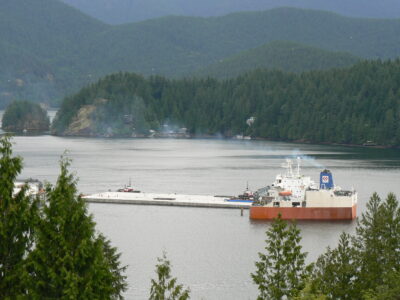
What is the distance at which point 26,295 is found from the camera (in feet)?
66.1

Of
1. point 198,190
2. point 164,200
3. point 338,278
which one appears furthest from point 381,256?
point 198,190

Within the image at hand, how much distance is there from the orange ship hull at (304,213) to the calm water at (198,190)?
1136 millimetres

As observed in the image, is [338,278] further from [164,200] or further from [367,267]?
[164,200]

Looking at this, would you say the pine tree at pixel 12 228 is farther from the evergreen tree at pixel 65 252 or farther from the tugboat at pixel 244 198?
the tugboat at pixel 244 198

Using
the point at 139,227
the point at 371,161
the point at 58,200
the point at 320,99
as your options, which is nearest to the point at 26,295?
the point at 58,200

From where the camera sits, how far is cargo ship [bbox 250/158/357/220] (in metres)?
60.4

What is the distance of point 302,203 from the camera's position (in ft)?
201

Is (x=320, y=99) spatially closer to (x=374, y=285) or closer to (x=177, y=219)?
(x=177, y=219)

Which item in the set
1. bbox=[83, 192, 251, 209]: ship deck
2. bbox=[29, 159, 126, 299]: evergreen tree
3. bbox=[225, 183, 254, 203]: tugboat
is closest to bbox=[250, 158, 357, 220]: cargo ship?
bbox=[83, 192, 251, 209]: ship deck

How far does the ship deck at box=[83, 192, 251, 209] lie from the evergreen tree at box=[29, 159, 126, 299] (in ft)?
157

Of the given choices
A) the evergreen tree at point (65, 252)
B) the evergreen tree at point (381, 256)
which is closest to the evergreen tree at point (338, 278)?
the evergreen tree at point (381, 256)

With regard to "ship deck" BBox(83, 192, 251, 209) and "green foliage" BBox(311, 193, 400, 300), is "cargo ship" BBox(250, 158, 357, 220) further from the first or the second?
"green foliage" BBox(311, 193, 400, 300)

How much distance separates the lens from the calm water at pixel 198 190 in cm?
4412

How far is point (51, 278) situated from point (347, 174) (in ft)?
249
